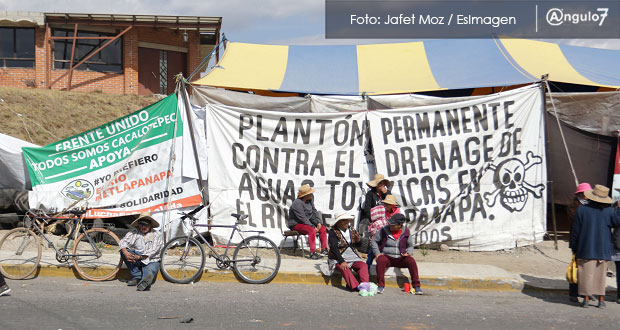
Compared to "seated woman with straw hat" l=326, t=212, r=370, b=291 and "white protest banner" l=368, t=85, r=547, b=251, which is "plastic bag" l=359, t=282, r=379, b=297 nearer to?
"seated woman with straw hat" l=326, t=212, r=370, b=291

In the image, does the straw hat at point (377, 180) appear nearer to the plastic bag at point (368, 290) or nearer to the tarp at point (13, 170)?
the plastic bag at point (368, 290)

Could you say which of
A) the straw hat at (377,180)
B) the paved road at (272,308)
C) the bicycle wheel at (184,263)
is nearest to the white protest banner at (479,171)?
the straw hat at (377,180)

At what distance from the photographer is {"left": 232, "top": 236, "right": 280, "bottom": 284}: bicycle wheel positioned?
26.5ft

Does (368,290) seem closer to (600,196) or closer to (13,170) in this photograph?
(600,196)

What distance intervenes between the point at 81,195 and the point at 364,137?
4907 mm

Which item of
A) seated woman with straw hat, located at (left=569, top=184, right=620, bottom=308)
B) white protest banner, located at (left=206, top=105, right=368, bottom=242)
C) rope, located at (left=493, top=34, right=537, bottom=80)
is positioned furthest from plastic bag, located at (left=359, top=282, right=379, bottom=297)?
rope, located at (left=493, top=34, right=537, bottom=80)

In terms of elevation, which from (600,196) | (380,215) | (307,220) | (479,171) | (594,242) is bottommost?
(594,242)

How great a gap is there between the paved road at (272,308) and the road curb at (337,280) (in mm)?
159

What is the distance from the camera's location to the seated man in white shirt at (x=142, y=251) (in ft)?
25.5

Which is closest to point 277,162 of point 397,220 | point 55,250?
point 397,220

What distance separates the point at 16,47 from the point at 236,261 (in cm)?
1815

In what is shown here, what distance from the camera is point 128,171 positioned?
31.9ft

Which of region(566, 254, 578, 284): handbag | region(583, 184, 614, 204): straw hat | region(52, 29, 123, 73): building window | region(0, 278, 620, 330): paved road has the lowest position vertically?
region(0, 278, 620, 330): paved road

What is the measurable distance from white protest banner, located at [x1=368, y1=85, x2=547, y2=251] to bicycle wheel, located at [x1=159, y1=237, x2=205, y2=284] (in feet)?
11.9
